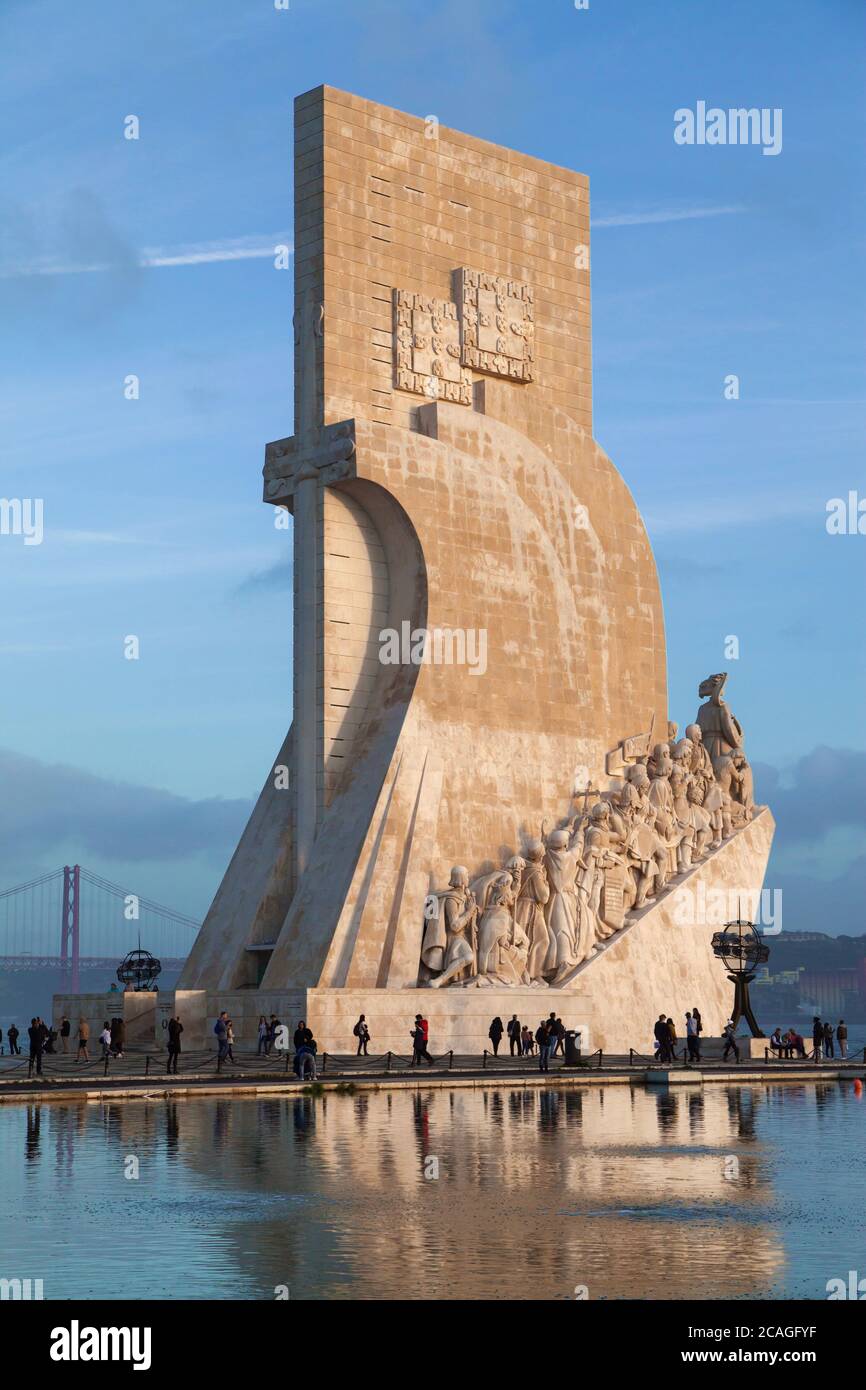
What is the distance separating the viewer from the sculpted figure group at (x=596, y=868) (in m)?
22.7

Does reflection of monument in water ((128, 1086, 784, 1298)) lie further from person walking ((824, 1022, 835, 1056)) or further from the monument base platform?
person walking ((824, 1022, 835, 1056))

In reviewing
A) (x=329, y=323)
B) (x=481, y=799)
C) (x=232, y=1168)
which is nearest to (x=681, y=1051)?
(x=481, y=799)

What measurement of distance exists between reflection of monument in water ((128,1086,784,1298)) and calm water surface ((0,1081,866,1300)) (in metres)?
0.02

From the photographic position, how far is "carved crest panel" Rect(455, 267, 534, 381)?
25.6m

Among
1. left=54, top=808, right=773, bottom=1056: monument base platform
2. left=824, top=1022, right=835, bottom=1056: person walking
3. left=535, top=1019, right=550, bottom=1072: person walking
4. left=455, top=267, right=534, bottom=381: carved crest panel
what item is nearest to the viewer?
left=535, top=1019, right=550, bottom=1072: person walking

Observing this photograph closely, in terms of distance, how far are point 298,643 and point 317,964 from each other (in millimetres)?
4190

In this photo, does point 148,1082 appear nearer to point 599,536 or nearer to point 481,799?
point 481,799

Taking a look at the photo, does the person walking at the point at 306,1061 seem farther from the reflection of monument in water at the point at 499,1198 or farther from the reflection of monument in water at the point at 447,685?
the reflection of monument in water at the point at 447,685

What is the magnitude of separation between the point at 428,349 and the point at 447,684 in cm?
463

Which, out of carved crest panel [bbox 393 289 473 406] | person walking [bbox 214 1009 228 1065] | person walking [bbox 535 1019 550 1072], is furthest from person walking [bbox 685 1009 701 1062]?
carved crest panel [bbox 393 289 473 406]

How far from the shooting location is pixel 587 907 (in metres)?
24.1

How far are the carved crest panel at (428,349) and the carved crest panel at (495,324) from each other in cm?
23

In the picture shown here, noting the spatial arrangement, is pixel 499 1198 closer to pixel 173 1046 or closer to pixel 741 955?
pixel 173 1046
